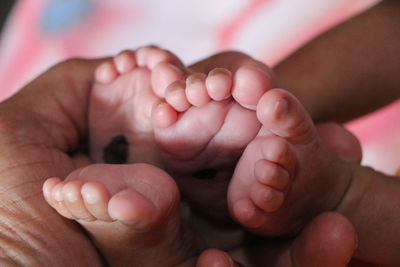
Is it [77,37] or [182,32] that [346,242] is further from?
[77,37]

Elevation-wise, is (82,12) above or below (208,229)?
above

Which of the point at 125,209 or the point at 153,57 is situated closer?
the point at 125,209

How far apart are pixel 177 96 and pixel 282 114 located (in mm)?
146

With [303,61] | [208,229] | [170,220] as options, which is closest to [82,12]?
[303,61]

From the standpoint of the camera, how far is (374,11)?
1.20 meters

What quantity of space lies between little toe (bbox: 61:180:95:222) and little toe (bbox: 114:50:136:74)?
0.29 meters

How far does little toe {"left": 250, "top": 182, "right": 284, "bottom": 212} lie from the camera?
0.64 m

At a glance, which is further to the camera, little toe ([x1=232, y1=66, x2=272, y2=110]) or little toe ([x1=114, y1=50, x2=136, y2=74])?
little toe ([x1=114, y1=50, x2=136, y2=74])

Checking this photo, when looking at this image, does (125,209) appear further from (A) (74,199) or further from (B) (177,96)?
(B) (177,96)

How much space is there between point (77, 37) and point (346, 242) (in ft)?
3.69

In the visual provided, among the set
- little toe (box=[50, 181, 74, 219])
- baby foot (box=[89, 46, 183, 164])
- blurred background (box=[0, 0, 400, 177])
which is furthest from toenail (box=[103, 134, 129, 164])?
blurred background (box=[0, 0, 400, 177])

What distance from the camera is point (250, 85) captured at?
65 cm

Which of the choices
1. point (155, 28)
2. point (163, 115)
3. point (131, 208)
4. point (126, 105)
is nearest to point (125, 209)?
point (131, 208)

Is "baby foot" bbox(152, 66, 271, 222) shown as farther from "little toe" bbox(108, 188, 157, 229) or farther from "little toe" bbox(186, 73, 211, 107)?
"little toe" bbox(108, 188, 157, 229)
